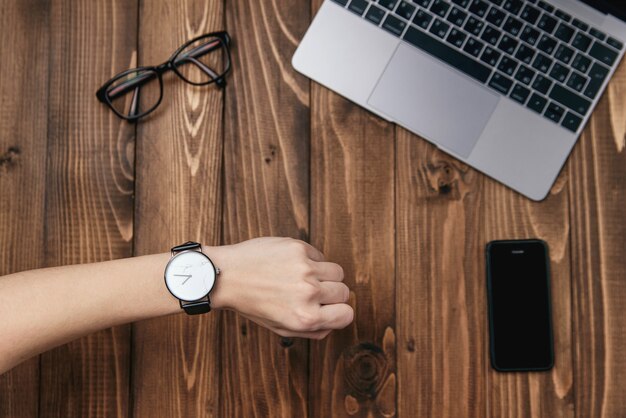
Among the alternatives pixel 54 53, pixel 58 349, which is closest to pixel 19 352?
pixel 58 349

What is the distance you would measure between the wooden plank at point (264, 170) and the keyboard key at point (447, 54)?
0.57ft

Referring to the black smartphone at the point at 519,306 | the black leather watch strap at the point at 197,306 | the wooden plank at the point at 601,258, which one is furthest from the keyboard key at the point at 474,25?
the black leather watch strap at the point at 197,306

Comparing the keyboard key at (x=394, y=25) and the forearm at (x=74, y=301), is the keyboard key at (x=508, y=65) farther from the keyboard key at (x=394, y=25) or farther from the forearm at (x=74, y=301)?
the forearm at (x=74, y=301)

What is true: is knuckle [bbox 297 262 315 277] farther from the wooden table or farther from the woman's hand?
the wooden table

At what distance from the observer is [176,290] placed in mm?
748

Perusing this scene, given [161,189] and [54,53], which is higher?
[54,53]

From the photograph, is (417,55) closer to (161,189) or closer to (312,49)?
(312,49)

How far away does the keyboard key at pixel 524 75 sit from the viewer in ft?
2.89

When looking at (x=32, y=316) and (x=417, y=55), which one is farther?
(x=417, y=55)

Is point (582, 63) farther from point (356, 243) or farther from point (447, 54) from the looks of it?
point (356, 243)

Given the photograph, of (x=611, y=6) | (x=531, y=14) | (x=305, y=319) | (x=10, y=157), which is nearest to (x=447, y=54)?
(x=531, y=14)

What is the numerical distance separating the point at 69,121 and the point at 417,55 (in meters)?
0.55

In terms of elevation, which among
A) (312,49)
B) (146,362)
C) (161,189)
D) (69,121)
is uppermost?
(312,49)

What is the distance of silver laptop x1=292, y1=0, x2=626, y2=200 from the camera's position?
2.89 ft
